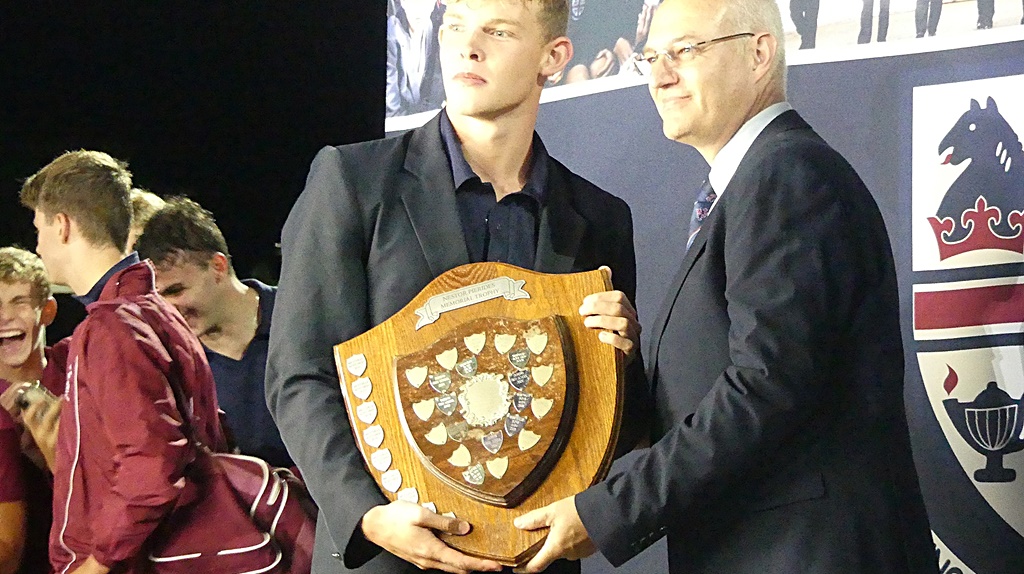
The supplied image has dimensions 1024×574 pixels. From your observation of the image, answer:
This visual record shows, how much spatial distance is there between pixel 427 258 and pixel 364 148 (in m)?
0.27

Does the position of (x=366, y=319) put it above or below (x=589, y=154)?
below

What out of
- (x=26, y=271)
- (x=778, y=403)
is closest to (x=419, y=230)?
(x=778, y=403)

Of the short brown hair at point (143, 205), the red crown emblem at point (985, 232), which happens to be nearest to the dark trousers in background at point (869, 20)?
the red crown emblem at point (985, 232)

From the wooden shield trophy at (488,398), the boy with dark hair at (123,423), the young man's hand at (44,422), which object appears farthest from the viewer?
the young man's hand at (44,422)

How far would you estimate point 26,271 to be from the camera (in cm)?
329

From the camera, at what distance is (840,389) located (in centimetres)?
192

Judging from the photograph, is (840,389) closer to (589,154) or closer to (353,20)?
(589,154)

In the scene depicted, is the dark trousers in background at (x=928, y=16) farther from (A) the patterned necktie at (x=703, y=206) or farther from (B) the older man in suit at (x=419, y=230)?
(B) the older man in suit at (x=419, y=230)

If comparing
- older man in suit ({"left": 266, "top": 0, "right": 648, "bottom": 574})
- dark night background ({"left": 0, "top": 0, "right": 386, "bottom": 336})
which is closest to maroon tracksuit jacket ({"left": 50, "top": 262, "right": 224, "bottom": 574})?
dark night background ({"left": 0, "top": 0, "right": 386, "bottom": 336})

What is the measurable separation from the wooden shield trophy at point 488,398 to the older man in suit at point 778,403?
75 mm

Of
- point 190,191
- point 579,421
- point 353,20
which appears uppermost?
point 353,20

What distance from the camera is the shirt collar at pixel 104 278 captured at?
10.4 ft

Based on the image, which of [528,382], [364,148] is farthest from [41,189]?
[528,382]

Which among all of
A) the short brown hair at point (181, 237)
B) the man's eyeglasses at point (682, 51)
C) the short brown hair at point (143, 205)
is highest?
the man's eyeglasses at point (682, 51)
